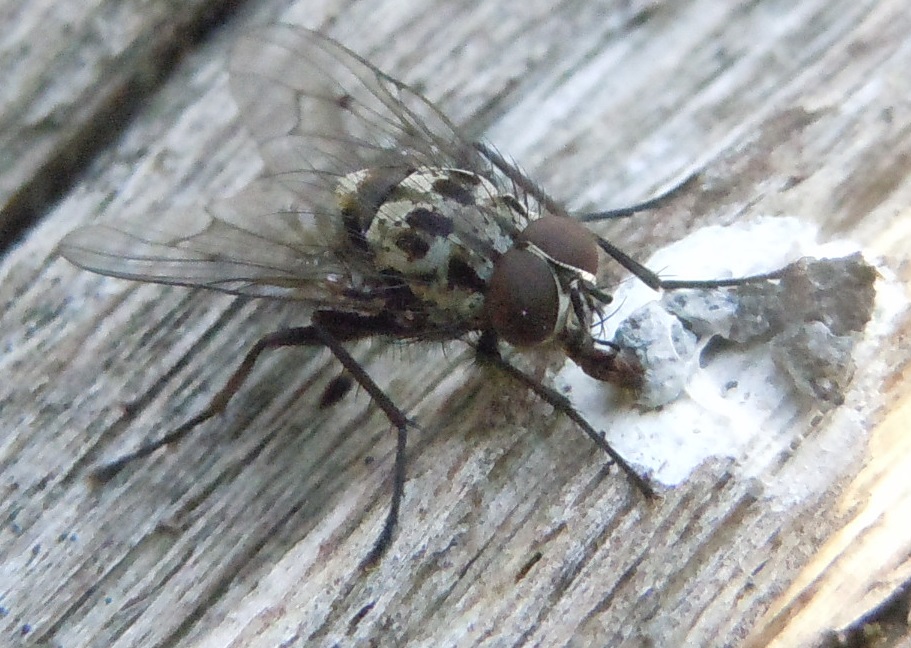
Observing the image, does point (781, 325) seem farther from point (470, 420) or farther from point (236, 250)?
point (236, 250)

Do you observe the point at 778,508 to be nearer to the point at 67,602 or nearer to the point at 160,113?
the point at 67,602

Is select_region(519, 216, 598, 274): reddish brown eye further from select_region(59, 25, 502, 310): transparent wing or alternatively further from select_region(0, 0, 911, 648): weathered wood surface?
select_region(59, 25, 502, 310): transparent wing

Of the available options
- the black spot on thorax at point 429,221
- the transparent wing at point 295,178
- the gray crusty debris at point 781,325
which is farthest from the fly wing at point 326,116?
the gray crusty debris at point 781,325

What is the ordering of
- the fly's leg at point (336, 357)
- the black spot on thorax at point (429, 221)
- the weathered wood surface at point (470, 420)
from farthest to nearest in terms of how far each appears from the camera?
the black spot on thorax at point (429, 221), the fly's leg at point (336, 357), the weathered wood surface at point (470, 420)

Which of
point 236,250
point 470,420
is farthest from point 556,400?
point 236,250

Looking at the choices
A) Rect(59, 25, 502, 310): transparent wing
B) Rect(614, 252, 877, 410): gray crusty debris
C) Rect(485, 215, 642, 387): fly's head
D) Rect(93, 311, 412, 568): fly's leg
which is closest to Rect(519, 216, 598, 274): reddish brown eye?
Rect(485, 215, 642, 387): fly's head

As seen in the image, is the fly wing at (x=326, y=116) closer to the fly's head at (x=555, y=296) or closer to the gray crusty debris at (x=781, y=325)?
the fly's head at (x=555, y=296)

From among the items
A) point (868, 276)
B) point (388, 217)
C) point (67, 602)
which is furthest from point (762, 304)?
point (67, 602)
